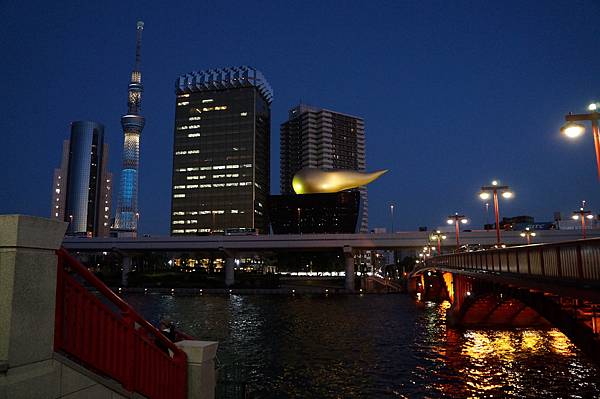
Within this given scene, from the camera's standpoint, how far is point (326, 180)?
156 m

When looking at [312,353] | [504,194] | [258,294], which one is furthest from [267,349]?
[258,294]

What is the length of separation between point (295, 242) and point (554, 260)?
258 ft

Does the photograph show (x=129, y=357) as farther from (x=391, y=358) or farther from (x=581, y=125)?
(x=391, y=358)

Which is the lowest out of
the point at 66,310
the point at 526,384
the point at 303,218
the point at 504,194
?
the point at 526,384

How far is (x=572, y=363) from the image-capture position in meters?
25.7

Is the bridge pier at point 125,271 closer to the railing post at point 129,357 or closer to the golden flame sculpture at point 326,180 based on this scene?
the golden flame sculpture at point 326,180

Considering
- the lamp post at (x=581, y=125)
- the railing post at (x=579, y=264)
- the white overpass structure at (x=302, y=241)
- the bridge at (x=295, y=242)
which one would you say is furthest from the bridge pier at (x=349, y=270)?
the railing post at (x=579, y=264)

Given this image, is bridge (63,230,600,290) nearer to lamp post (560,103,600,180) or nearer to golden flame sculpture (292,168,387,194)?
golden flame sculpture (292,168,387,194)

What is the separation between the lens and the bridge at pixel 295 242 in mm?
85062

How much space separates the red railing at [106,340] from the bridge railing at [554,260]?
451 inches

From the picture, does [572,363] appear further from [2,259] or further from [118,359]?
[2,259]

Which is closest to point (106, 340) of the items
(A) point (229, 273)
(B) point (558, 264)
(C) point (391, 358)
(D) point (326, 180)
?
(B) point (558, 264)

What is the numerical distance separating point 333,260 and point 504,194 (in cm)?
13793

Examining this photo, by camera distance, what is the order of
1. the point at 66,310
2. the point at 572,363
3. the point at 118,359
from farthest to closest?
the point at 572,363 → the point at 118,359 → the point at 66,310
